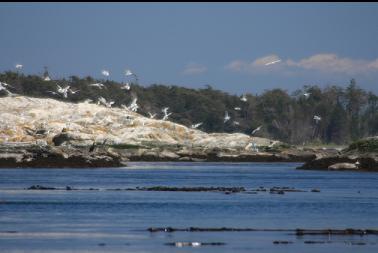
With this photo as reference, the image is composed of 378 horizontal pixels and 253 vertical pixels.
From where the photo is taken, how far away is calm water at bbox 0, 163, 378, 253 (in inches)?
1339

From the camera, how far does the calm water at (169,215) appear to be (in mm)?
34000

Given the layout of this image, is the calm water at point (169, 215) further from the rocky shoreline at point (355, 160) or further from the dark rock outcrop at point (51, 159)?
the rocky shoreline at point (355, 160)

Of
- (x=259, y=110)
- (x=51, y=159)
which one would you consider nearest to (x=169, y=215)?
(x=51, y=159)

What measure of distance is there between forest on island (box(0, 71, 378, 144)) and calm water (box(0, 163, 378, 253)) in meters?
106

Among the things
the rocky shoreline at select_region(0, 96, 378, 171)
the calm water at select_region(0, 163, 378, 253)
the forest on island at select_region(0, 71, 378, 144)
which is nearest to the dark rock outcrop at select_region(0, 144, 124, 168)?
the rocky shoreline at select_region(0, 96, 378, 171)

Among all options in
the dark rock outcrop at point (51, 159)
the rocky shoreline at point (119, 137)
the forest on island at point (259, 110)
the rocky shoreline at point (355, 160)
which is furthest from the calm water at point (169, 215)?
the forest on island at point (259, 110)

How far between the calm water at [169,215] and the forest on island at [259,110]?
106 m

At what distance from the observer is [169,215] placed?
45.2m

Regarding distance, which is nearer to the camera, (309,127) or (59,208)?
(59,208)

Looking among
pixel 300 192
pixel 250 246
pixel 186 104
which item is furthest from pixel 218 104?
pixel 250 246

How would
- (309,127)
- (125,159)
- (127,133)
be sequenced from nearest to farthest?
(125,159) < (127,133) < (309,127)

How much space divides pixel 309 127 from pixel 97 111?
6690 centimetres

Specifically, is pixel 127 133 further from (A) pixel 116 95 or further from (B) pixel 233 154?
(A) pixel 116 95

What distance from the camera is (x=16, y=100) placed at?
416ft
